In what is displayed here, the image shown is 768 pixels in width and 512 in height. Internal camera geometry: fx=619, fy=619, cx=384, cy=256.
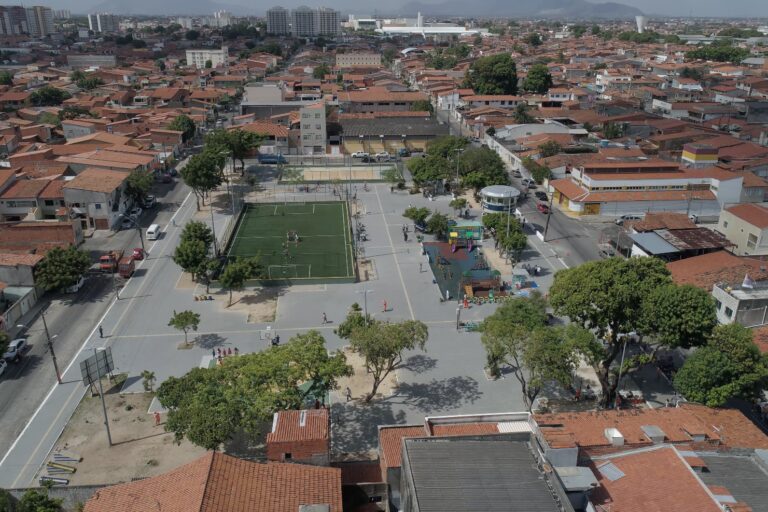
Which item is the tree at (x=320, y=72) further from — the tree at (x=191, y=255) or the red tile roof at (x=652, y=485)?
the red tile roof at (x=652, y=485)

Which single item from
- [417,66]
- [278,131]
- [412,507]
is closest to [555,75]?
[417,66]

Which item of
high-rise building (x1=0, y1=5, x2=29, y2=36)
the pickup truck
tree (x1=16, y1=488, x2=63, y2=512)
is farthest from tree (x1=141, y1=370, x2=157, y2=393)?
high-rise building (x1=0, y1=5, x2=29, y2=36)

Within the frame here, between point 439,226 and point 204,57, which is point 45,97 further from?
point 439,226

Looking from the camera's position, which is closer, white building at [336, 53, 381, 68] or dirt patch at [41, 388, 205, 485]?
dirt patch at [41, 388, 205, 485]

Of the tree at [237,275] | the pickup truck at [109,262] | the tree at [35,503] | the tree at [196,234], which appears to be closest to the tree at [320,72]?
the pickup truck at [109,262]

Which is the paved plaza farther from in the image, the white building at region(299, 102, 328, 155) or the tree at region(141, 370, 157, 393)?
the white building at region(299, 102, 328, 155)

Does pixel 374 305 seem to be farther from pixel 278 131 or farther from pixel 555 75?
pixel 555 75
